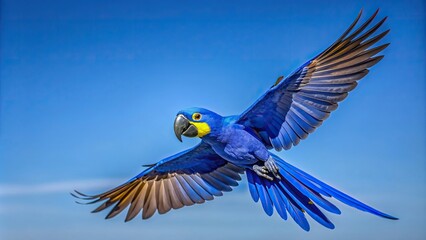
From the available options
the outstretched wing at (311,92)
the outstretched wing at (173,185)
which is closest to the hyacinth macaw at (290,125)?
the outstretched wing at (311,92)

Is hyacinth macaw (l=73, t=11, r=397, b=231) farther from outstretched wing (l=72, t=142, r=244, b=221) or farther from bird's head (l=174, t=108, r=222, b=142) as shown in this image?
outstretched wing (l=72, t=142, r=244, b=221)

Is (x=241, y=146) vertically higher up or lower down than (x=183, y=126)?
lower down

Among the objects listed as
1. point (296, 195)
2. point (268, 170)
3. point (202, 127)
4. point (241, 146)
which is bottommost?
point (296, 195)

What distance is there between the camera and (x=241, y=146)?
3123 millimetres

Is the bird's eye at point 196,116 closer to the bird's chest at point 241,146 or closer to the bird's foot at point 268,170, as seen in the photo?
the bird's chest at point 241,146

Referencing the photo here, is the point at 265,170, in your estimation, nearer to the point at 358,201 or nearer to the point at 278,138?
the point at 278,138

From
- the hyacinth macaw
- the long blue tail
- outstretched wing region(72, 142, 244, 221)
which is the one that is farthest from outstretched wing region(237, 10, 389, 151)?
outstretched wing region(72, 142, 244, 221)

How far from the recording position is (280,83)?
10.1ft

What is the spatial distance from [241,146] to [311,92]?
22.5 inches

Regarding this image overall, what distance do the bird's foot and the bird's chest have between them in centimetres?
6

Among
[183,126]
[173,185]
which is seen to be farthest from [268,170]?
[173,185]

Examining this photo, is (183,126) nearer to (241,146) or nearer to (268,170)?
(241,146)

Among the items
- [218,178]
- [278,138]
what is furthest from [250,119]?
[218,178]

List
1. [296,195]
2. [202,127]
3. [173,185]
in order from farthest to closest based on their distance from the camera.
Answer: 1. [173,185]
2. [296,195]
3. [202,127]
